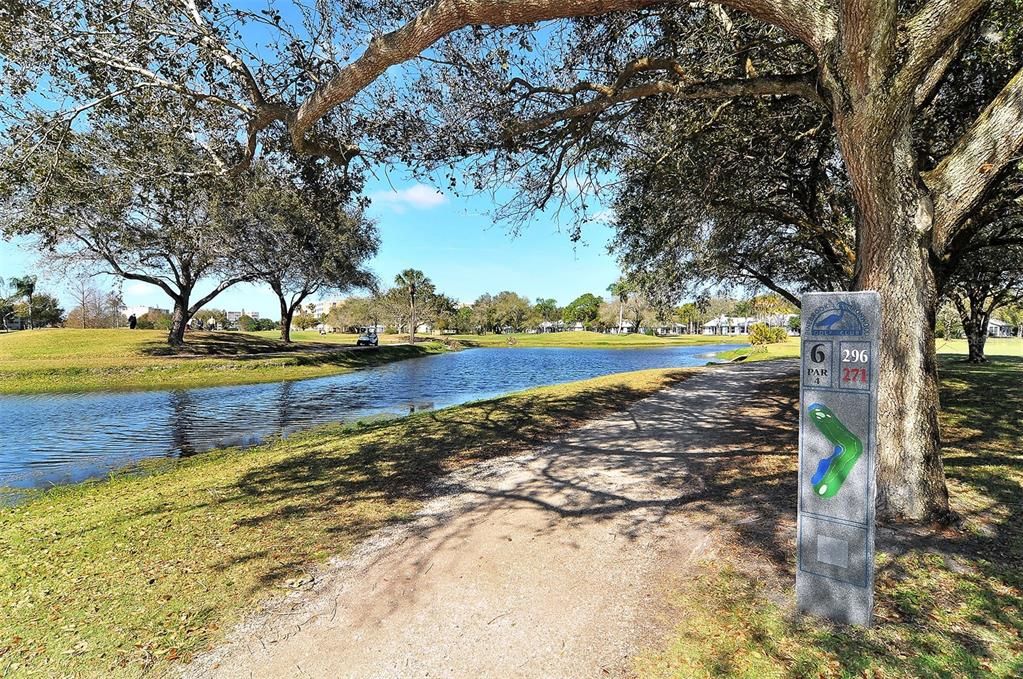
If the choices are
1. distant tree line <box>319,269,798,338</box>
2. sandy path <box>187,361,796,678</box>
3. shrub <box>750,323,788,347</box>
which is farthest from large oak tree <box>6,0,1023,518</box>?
distant tree line <box>319,269,798,338</box>

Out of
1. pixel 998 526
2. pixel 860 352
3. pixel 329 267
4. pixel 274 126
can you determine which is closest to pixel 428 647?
pixel 860 352

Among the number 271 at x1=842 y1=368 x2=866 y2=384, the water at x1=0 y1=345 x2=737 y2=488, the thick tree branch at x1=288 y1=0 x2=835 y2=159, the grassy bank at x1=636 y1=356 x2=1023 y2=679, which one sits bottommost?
the water at x1=0 y1=345 x2=737 y2=488

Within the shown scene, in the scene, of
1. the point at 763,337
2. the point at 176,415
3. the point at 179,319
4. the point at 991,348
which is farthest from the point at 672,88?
the point at 991,348

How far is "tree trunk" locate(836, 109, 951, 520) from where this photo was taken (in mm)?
3975

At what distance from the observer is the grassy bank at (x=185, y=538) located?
9.94 feet

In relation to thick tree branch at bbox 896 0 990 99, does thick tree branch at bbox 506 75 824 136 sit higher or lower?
higher

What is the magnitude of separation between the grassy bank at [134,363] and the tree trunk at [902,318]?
77.3 feet

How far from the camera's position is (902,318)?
404cm

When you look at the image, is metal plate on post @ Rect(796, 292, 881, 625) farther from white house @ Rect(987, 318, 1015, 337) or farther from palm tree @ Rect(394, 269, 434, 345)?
white house @ Rect(987, 318, 1015, 337)

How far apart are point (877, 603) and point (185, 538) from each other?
18.4ft

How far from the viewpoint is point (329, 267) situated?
1261 inches

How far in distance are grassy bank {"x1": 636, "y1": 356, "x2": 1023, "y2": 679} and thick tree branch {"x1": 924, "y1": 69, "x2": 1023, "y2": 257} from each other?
255cm

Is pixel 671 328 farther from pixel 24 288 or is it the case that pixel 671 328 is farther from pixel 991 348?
pixel 24 288

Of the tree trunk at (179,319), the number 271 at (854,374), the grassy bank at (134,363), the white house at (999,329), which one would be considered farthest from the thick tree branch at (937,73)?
the white house at (999,329)
